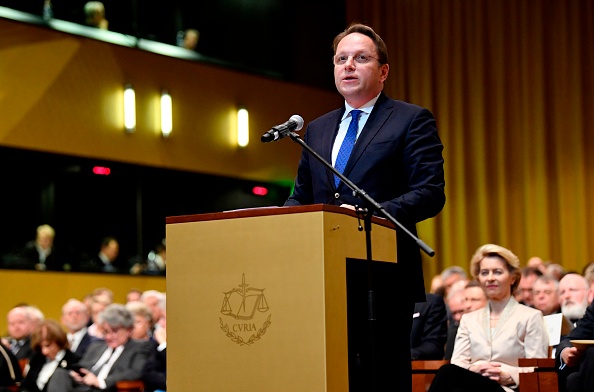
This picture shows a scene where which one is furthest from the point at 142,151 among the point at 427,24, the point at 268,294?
the point at 268,294

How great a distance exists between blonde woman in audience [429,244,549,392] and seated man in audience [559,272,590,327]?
3.82 feet

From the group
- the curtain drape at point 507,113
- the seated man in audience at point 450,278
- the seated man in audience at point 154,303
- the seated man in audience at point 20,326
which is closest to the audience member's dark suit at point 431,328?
the seated man in audience at point 450,278

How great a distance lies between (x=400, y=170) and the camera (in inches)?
123

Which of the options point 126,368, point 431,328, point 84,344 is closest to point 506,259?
point 431,328

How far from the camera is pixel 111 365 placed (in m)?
7.08

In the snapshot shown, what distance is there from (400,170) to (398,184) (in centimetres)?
4

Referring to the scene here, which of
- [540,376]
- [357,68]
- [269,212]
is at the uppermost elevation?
[357,68]

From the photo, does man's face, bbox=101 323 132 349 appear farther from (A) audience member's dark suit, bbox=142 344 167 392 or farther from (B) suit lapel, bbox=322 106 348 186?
(B) suit lapel, bbox=322 106 348 186

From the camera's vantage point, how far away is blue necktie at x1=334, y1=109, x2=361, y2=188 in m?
3.12

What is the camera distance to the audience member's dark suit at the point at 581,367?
468cm

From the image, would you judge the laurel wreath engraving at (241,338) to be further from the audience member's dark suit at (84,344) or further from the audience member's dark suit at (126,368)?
the audience member's dark suit at (84,344)

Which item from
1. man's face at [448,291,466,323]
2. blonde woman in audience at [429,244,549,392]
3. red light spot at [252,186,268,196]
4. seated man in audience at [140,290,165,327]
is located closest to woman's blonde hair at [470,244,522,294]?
blonde woman in audience at [429,244,549,392]

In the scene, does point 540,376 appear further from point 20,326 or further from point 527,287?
point 20,326

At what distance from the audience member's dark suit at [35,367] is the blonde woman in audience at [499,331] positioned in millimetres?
3082
